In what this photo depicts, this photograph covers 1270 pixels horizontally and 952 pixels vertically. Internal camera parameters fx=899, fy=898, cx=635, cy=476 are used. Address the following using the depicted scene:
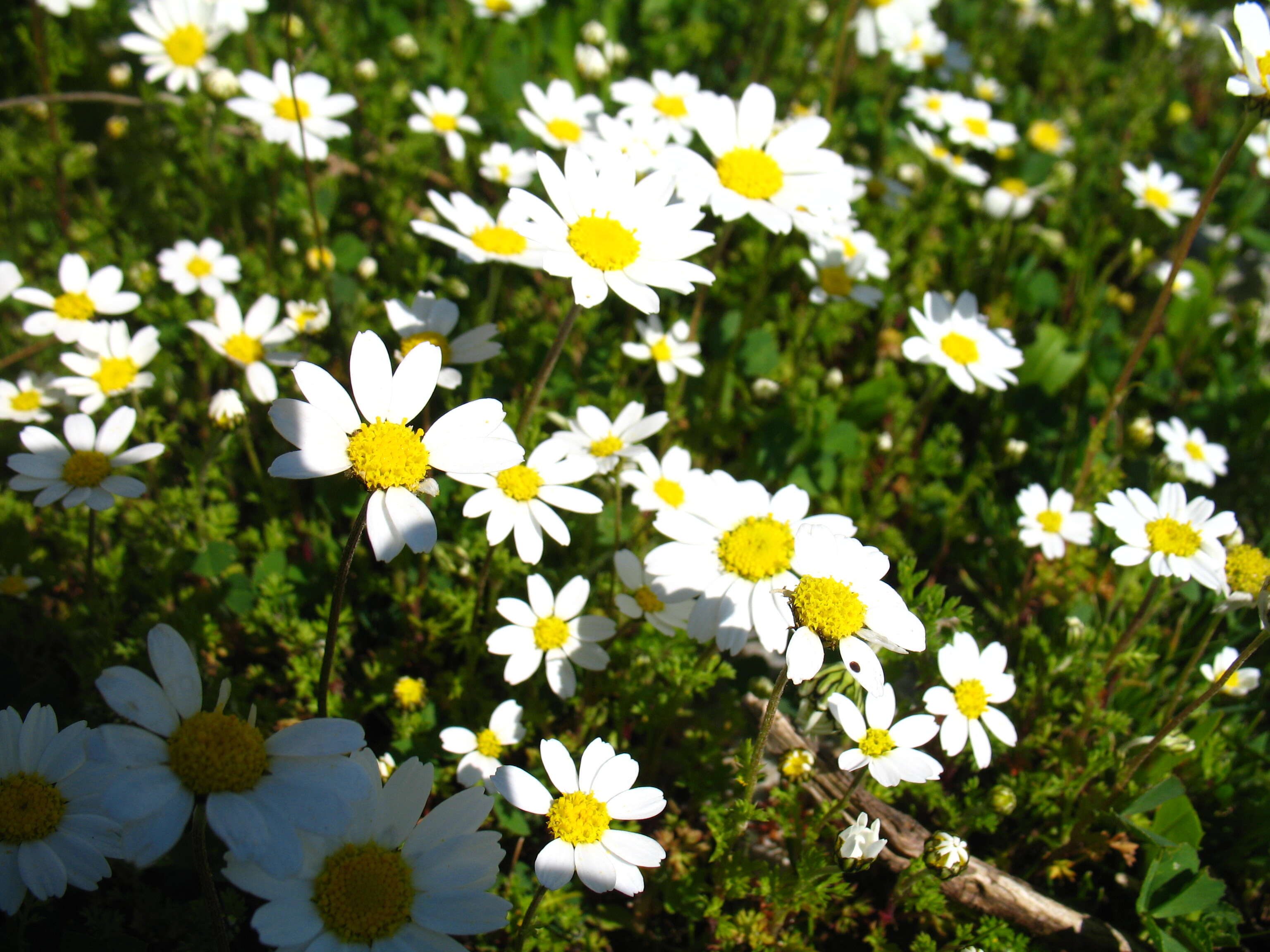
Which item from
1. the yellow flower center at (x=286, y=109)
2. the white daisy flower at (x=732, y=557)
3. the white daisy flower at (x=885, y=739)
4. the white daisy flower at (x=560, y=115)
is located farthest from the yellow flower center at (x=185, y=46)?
the white daisy flower at (x=885, y=739)

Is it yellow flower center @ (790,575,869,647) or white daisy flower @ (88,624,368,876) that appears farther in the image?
yellow flower center @ (790,575,869,647)

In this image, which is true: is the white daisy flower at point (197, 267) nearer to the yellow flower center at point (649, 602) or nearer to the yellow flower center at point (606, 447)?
the yellow flower center at point (606, 447)

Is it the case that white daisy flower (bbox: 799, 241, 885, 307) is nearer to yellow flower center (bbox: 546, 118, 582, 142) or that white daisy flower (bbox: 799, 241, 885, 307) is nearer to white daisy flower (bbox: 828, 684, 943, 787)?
yellow flower center (bbox: 546, 118, 582, 142)

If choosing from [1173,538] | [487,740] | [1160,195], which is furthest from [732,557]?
[1160,195]

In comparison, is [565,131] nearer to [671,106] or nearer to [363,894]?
[671,106]

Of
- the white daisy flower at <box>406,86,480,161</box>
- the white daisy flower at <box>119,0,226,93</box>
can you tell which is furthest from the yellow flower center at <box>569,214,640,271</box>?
the white daisy flower at <box>119,0,226,93</box>

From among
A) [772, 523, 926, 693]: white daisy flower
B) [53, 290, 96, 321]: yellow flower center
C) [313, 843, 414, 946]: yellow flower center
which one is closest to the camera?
[313, 843, 414, 946]: yellow flower center

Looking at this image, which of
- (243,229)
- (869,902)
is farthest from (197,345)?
(869,902)
